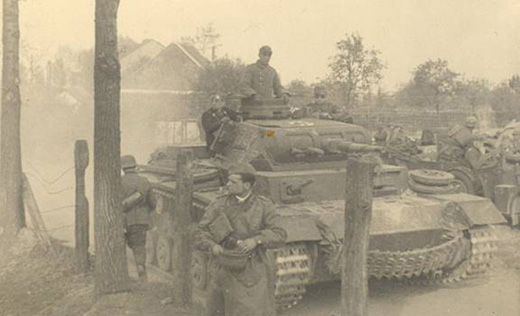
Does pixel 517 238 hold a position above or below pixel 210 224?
below

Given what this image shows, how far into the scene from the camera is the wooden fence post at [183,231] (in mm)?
7336

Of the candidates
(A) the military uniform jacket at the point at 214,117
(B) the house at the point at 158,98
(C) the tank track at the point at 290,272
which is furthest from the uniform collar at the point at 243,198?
(B) the house at the point at 158,98

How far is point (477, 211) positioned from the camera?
28.1ft

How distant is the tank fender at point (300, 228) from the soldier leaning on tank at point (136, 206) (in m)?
Result: 2.00

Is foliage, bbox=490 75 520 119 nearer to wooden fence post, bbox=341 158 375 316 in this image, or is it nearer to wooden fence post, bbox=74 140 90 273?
wooden fence post, bbox=74 140 90 273

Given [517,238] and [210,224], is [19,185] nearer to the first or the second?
[210,224]

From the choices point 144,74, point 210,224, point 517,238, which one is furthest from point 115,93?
point 144,74

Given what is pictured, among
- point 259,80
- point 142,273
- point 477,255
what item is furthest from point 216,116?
point 477,255

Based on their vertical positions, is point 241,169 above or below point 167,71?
below

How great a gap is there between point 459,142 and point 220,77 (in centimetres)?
1484

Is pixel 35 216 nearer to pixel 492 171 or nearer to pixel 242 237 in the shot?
pixel 242 237

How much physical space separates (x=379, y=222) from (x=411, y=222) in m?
0.50

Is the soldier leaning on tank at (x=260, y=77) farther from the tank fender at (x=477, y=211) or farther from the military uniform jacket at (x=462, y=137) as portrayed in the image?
the military uniform jacket at (x=462, y=137)

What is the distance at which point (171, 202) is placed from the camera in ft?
31.9
